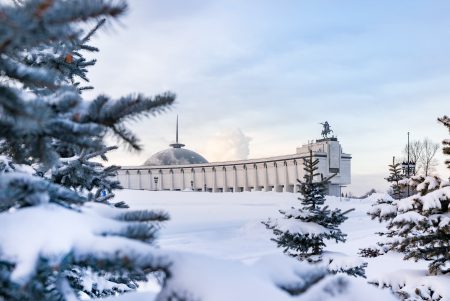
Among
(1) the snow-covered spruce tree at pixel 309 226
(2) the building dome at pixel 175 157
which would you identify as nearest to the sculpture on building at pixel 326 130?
(2) the building dome at pixel 175 157

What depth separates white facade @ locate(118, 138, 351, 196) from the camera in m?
59.8

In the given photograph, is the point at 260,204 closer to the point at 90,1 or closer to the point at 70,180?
the point at 70,180

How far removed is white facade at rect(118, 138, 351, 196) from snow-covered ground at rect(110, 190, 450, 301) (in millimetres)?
18105

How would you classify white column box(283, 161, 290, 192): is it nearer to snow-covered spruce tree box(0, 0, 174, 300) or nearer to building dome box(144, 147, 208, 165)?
building dome box(144, 147, 208, 165)

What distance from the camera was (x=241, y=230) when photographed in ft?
79.9

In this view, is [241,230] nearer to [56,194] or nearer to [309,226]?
[309,226]

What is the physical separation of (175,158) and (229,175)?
12.2 metres

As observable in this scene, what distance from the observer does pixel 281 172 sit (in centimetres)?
6156

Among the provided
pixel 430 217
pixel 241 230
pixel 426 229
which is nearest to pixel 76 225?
pixel 430 217

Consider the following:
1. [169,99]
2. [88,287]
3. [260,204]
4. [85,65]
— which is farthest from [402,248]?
[260,204]

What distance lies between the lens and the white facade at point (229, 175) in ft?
196

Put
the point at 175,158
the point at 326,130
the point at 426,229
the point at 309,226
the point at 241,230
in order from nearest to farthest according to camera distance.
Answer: the point at 426,229
the point at 309,226
the point at 241,230
the point at 326,130
the point at 175,158

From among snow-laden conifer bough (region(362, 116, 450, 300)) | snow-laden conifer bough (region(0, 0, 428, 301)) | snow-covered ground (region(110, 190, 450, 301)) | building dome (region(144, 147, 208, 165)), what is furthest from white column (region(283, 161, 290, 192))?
snow-laden conifer bough (region(0, 0, 428, 301))

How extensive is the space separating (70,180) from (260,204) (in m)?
31.9
